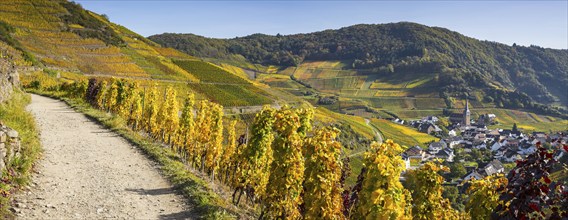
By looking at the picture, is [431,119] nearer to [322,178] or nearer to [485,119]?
[485,119]

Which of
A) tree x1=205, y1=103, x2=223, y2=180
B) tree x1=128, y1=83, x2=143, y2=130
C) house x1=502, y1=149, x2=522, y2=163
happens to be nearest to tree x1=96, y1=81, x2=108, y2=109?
tree x1=128, y1=83, x2=143, y2=130

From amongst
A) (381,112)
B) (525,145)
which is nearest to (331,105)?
(381,112)

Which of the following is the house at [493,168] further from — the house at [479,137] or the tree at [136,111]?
the tree at [136,111]

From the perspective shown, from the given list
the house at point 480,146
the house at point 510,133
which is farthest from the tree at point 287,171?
the house at point 510,133

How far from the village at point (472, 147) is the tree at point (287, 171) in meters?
58.0

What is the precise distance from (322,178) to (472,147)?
A: 408ft

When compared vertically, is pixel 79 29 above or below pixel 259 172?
above

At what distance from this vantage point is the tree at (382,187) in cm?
802

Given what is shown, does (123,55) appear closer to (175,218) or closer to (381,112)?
(175,218)

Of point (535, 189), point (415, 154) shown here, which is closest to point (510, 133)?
point (415, 154)

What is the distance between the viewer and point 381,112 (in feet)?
555

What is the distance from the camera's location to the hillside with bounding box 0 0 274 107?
6844 cm

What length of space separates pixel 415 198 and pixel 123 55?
284 feet

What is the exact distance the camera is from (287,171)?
36.6 feet
